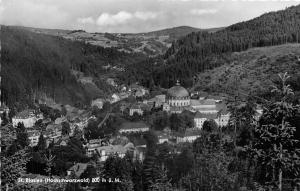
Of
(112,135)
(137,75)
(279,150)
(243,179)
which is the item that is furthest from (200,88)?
(279,150)

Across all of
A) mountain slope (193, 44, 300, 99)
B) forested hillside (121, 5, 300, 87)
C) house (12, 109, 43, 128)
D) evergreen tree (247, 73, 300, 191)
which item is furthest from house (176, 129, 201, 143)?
forested hillside (121, 5, 300, 87)

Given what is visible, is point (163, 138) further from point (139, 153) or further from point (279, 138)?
point (279, 138)

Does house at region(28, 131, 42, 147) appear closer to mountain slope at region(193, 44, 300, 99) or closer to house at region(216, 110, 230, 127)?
house at region(216, 110, 230, 127)

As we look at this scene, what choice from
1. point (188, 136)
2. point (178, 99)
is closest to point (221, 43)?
point (178, 99)

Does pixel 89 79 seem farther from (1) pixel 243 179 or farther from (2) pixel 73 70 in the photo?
(1) pixel 243 179

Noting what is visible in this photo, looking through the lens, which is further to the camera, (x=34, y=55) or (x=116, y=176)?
(x=34, y=55)
